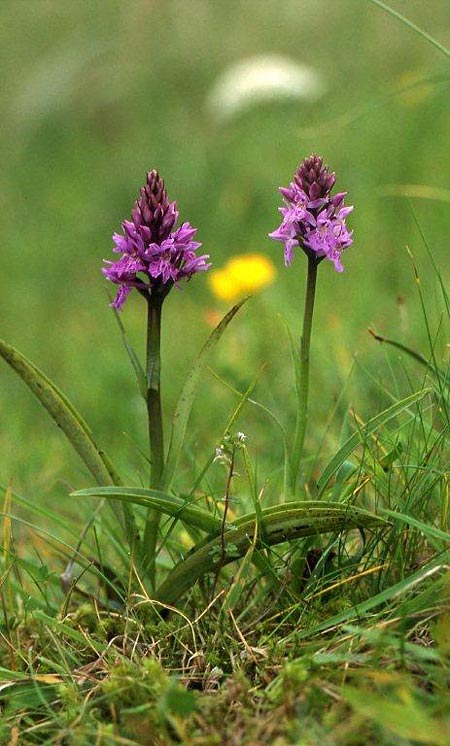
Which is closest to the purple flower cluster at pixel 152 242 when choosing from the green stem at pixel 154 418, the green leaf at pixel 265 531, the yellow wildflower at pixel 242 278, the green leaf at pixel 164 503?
the green stem at pixel 154 418

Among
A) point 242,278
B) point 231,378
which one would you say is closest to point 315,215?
point 231,378

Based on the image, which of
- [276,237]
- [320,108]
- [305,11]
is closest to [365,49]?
[305,11]

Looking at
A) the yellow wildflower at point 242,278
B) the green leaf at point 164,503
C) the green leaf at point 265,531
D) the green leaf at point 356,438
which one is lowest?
the green leaf at point 265,531

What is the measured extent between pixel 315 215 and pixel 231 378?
55.2 inches

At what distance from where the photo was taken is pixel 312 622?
1562 mm

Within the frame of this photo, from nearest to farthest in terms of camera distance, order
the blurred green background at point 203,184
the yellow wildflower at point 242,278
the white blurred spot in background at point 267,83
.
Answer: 1. the blurred green background at point 203,184
2. the yellow wildflower at point 242,278
3. the white blurred spot in background at point 267,83

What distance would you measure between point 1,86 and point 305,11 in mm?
A: 2364

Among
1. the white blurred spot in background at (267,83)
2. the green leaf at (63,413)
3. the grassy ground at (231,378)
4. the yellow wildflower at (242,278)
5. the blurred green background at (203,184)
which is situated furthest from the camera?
the white blurred spot in background at (267,83)

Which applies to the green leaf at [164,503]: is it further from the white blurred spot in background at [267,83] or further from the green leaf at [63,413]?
the white blurred spot in background at [267,83]

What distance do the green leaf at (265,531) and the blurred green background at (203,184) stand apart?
35cm

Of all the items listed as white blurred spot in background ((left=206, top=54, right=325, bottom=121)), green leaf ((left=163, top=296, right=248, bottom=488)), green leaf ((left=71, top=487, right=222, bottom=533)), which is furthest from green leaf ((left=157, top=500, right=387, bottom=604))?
white blurred spot in background ((left=206, top=54, right=325, bottom=121))

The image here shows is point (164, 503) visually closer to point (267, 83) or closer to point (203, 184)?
point (267, 83)

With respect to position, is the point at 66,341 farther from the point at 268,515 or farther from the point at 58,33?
the point at 58,33

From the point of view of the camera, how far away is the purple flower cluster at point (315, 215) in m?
1.62
